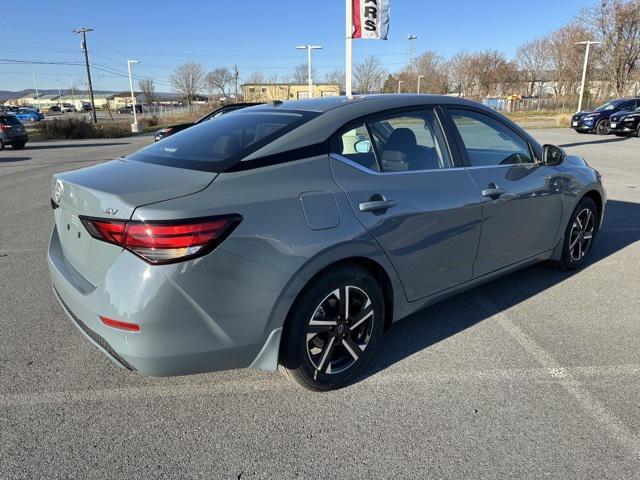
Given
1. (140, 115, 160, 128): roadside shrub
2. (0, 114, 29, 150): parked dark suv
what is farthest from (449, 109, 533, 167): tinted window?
(140, 115, 160, 128): roadside shrub

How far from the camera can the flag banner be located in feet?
30.8

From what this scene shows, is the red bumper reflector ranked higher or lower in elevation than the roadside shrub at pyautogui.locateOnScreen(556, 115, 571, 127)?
higher

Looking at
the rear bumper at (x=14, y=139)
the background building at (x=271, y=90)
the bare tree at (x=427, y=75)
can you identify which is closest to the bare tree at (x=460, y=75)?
the bare tree at (x=427, y=75)

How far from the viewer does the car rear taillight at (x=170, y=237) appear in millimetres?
2090

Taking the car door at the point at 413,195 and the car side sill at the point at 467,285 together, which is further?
the car side sill at the point at 467,285

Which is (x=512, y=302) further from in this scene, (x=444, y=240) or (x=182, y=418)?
(x=182, y=418)

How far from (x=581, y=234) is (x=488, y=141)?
161cm

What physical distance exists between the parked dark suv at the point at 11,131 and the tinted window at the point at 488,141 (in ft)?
77.5

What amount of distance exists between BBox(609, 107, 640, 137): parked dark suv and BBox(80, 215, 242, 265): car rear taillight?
24226 mm

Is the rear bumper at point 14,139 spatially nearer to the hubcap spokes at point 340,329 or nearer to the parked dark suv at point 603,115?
the hubcap spokes at point 340,329

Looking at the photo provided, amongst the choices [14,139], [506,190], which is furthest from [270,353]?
[14,139]

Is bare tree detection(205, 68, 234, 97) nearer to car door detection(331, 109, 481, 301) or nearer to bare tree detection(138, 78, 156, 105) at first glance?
bare tree detection(138, 78, 156, 105)

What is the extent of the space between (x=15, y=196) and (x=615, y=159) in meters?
15.3

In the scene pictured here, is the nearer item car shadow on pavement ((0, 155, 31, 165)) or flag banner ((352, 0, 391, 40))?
flag banner ((352, 0, 391, 40))
